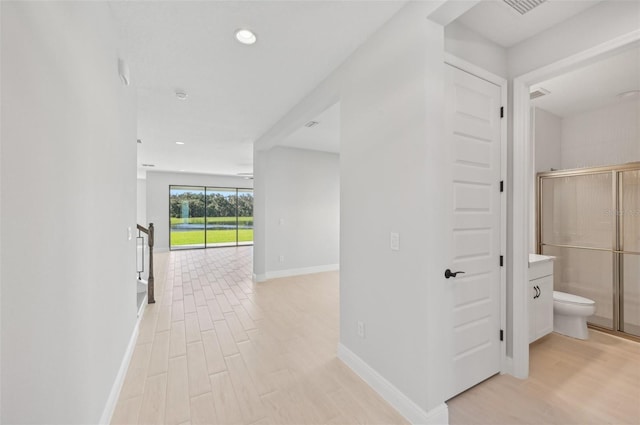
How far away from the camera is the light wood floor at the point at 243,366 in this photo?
1.76 metres

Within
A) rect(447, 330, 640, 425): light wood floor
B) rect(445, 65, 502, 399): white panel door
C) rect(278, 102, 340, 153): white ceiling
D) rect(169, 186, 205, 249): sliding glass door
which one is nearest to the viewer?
rect(447, 330, 640, 425): light wood floor

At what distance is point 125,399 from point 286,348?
4.16 feet

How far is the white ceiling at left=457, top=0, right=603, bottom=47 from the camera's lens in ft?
5.86

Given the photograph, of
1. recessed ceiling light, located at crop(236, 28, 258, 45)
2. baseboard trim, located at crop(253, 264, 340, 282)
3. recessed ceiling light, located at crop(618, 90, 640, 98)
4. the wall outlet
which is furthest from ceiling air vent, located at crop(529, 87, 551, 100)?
baseboard trim, located at crop(253, 264, 340, 282)

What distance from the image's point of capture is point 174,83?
111 inches

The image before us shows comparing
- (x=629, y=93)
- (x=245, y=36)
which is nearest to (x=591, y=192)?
(x=629, y=93)

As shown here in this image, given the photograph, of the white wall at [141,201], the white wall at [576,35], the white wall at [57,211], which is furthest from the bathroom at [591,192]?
the white wall at [141,201]

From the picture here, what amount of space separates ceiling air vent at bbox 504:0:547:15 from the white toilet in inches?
110

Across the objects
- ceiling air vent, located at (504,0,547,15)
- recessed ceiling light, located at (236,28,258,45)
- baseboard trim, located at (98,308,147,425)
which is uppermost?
ceiling air vent, located at (504,0,547,15)

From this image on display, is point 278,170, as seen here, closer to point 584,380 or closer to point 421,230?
point 421,230

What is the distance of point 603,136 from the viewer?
338 centimetres

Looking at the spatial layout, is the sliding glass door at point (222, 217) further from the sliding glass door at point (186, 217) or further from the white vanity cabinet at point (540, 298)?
the white vanity cabinet at point (540, 298)

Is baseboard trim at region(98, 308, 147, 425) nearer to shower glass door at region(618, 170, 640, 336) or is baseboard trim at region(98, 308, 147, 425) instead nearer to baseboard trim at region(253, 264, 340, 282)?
baseboard trim at region(253, 264, 340, 282)

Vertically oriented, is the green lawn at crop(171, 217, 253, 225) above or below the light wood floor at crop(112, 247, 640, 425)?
above
